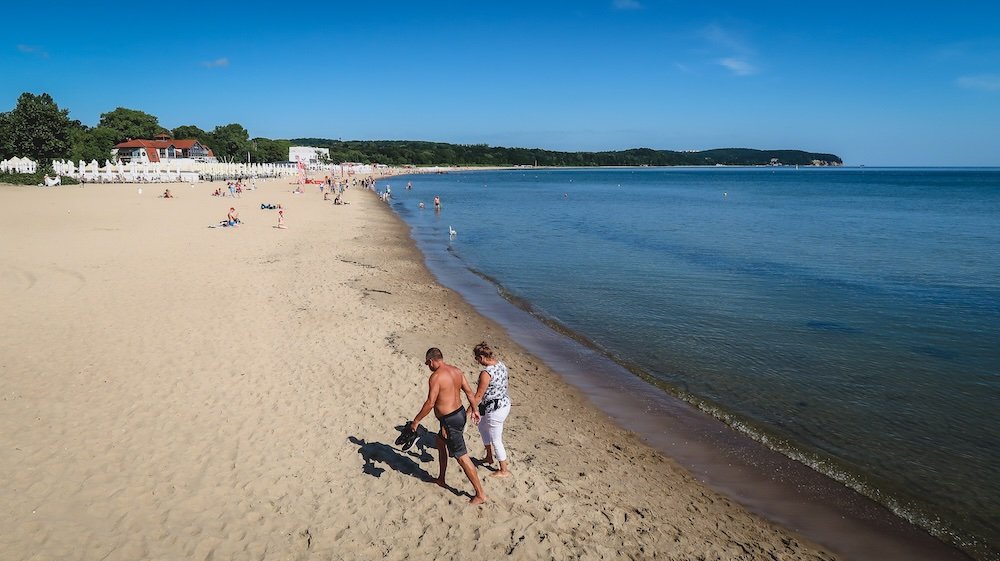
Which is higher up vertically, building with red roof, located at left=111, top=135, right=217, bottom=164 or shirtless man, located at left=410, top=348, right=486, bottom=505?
building with red roof, located at left=111, top=135, right=217, bottom=164

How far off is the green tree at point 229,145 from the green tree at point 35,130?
54.1 metres

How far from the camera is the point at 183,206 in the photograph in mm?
37562

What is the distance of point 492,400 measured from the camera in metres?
6.40

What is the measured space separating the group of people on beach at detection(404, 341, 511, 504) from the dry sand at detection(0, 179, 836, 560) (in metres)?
0.36

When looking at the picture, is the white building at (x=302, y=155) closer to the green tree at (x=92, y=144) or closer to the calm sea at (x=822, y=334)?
the green tree at (x=92, y=144)

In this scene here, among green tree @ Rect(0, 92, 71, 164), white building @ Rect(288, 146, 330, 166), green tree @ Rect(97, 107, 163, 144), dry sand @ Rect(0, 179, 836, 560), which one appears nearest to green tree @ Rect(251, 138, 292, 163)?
white building @ Rect(288, 146, 330, 166)

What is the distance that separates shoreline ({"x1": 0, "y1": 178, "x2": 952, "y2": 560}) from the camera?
578cm

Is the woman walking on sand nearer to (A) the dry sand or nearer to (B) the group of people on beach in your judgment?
(B) the group of people on beach

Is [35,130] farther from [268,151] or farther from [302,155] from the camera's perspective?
[302,155]

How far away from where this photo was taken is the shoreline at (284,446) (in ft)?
19.0

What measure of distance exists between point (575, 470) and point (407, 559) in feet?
8.38

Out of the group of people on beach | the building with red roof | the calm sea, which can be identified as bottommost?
the calm sea

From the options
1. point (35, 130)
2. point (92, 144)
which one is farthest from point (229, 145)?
point (35, 130)

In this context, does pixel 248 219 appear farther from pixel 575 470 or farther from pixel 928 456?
pixel 928 456
